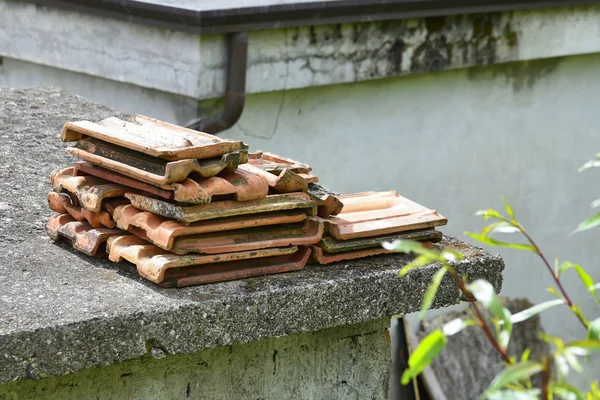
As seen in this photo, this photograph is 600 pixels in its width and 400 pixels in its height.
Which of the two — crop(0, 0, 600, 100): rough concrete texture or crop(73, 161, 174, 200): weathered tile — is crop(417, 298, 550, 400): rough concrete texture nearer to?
crop(0, 0, 600, 100): rough concrete texture

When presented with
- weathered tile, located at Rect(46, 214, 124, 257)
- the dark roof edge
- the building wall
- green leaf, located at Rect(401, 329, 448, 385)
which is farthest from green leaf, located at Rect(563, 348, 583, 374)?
the building wall

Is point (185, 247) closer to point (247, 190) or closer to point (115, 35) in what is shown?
point (247, 190)

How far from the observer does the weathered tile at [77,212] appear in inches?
94.7

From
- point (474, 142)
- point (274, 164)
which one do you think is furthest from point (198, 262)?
point (474, 142)

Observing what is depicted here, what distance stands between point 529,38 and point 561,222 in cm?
149

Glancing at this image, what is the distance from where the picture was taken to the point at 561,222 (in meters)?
7.68

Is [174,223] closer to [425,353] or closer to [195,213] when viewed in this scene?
[195,213]

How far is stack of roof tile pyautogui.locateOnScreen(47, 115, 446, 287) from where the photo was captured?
2.23 m

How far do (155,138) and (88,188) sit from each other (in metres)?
0.20

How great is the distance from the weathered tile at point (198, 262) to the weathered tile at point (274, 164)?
0.24 meters

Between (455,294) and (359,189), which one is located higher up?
(455,294)

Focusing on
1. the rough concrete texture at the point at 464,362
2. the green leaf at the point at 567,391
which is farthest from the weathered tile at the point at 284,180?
the rough concrete texture at the point at 464,362

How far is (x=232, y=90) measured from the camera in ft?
18.3

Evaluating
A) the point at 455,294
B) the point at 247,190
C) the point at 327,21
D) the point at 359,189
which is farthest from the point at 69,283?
the point at 359,189
